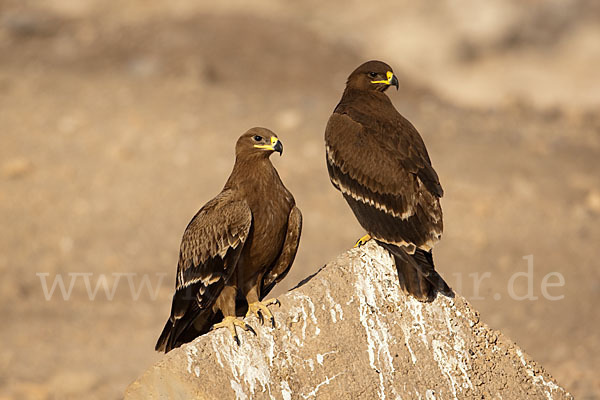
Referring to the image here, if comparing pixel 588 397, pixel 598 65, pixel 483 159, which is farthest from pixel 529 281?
pixel 598 65

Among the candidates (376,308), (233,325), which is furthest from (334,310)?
(233,325)

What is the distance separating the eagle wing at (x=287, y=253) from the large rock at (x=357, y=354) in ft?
1.14

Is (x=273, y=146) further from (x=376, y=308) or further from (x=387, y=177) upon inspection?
(x=376, y=308)

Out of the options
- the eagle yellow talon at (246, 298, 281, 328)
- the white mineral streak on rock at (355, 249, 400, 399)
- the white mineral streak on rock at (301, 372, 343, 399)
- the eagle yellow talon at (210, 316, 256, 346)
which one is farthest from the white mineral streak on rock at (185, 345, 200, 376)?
the white mineral streak on rock at (355, 249, 400, 399)

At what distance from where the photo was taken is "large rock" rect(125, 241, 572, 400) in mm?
5590

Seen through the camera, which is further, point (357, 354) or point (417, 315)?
point (417, 315)

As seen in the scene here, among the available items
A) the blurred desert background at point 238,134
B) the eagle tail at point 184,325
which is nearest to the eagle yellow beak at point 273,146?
the eagle tail at point 184,325

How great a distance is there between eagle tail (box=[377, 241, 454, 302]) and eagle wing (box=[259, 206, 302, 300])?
67 centimetres

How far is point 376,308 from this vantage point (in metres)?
6.32

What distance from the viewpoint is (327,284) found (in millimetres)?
6293

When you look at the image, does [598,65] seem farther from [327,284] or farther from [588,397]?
[327,284]

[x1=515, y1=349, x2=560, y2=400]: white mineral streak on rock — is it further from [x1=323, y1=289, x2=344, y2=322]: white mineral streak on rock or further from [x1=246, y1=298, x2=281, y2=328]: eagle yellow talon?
[x1=246, y1=298, x2=281, y2=328]: eagle yellow talon

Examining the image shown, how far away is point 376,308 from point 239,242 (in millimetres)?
1013

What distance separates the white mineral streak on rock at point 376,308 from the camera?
6.14 meters
